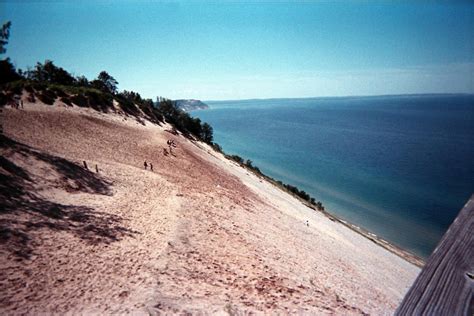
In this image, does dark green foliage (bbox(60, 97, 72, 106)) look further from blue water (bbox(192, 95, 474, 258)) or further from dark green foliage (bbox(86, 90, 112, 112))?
blue water (bbox(192, 95, 474, 258))

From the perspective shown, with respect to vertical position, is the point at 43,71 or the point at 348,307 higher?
the point at 43,71

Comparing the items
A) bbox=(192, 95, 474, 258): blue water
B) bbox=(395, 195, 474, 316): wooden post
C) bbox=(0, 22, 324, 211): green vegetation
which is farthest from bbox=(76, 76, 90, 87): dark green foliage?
bbox=(395, 195, 474, 316): wooden post

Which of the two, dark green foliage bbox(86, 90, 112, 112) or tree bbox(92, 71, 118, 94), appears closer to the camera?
dark green foliage bbox(86, 90, 112, 112)

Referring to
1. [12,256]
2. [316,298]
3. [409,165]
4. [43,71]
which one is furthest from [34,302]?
[409,165]

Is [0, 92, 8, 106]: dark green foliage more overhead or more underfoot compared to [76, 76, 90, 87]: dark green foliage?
more underfoot

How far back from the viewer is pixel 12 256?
814cm

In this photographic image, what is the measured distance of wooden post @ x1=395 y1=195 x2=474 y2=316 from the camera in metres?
1.18

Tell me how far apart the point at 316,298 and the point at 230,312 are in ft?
14.0

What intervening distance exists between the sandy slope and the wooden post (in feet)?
25.7

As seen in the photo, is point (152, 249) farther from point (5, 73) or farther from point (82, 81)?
point (82, 81)

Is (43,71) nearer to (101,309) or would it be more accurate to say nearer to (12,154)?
(12,154)

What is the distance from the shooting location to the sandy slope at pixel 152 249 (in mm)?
7789

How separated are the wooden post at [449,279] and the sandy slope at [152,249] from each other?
7843 millimetres

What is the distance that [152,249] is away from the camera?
1069 cm
